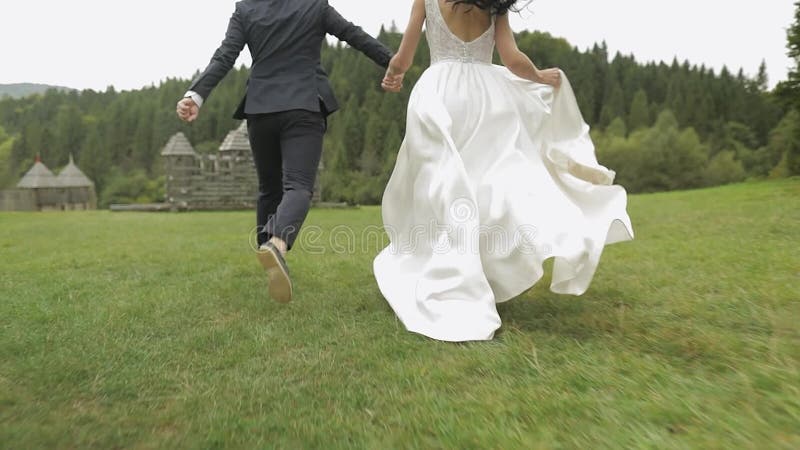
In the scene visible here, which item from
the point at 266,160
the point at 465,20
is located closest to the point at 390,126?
the point at 266,160

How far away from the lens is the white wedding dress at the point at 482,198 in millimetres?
3070

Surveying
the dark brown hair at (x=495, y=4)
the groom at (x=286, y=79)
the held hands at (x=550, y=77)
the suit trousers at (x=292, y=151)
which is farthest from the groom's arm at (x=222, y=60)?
the held hands at (x=550, y=77)

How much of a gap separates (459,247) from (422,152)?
0.68 meters

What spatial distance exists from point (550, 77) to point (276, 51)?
201 centimetres

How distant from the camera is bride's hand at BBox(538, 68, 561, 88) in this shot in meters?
3.95

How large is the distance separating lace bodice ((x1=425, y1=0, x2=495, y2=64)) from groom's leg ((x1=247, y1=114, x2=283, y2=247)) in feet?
4.39

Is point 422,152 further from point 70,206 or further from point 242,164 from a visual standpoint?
point 70,206

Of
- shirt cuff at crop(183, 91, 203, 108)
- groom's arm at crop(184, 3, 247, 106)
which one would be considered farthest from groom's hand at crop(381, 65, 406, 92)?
shirt cuff at crop(183, 91, 203, 108)

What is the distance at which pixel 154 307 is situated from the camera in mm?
3832

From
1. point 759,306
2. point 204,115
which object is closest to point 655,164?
point 204,115

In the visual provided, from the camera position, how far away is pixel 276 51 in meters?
4.30

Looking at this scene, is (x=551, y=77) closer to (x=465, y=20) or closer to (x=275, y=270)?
(x=465, y=20)

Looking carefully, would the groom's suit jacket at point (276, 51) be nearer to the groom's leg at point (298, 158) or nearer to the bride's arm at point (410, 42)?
the groom's leg at point (298, 158)

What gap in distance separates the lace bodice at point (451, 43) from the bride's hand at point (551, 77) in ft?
1.40
